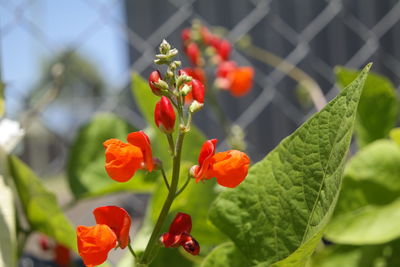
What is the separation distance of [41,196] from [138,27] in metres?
2.13

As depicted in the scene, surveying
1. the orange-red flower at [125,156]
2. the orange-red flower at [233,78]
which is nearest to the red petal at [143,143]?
the orange-red flower at [125,156]

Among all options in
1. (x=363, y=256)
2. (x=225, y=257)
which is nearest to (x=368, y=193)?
(x=363, y=256)

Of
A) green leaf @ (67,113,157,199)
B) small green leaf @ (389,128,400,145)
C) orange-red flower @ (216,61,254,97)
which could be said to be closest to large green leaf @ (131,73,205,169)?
green leaf @ (67,113,157,199)

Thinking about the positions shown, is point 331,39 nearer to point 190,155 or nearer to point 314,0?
point 314,0

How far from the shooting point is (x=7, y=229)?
15.4 inches

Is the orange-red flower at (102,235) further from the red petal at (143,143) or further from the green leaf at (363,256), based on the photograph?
the green leaf at (363,256)

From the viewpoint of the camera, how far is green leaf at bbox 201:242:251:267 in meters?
0.35

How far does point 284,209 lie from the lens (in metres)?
0.32

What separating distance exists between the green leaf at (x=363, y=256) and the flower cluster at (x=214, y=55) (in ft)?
1.05

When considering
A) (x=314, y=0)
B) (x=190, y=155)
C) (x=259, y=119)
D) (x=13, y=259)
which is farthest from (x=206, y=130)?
(x=13, y=259)

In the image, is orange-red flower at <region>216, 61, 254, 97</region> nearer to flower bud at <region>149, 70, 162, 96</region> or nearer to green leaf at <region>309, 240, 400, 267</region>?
green leaf at <region>309, 240, 400, 267</region>

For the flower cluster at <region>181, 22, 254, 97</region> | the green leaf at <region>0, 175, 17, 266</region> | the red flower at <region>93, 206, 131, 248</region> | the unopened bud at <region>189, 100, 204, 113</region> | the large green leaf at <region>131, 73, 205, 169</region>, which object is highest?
the flower cluster at <region>181, 22, 254, 97</region>

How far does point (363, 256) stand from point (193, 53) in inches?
14.7

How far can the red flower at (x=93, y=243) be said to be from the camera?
0.87 feet
